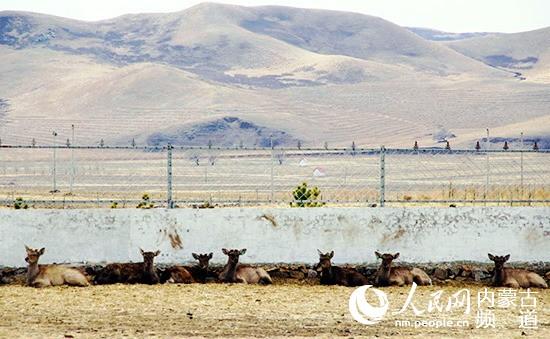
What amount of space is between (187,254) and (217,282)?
0.81 meters

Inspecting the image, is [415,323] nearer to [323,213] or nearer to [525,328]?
[525,328]

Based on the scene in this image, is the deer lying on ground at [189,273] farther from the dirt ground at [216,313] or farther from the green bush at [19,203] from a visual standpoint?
the green bush at [19,203]

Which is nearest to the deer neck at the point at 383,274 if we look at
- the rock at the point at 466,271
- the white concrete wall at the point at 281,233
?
the white concrete wall at the point at 281,233

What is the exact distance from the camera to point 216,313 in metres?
15.3

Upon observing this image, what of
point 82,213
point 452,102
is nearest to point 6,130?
point 452,102

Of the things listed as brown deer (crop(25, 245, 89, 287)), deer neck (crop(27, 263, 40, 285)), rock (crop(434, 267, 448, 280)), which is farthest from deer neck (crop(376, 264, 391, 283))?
deer neck (crop(27, 263, 40, 285))

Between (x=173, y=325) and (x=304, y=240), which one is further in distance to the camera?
(x=304, y=240)

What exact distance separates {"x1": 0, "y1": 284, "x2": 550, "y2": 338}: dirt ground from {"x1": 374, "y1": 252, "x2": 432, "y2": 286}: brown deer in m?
0.27

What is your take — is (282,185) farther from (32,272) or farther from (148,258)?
(32,272)

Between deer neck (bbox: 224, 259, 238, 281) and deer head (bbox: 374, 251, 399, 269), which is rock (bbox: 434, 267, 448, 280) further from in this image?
deer neck (bbox: 224, 259, 238, 281)

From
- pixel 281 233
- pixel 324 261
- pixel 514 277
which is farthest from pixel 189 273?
pixel 514 277

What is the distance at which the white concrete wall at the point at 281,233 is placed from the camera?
19031 millimetres

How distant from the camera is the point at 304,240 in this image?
19.3 meters

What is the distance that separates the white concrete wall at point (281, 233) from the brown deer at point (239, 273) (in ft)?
1.06
